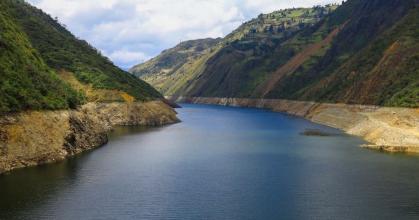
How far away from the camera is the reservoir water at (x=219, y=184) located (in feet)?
188

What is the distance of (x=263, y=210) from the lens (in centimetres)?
5794

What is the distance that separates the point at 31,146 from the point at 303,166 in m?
44.9

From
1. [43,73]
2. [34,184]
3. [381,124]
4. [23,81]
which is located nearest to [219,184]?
[34,184]

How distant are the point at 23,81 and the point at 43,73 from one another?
15.1 metres

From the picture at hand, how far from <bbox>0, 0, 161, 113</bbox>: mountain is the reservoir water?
12.8 m

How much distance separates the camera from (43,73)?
10900 cm

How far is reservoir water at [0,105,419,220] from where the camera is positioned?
5716 centimetres

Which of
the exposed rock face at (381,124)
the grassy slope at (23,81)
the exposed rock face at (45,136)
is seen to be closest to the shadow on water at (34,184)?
the exposed rock face at (45,136)

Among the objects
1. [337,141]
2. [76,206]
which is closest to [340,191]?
[76,206]

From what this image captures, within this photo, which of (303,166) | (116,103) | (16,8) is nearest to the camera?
(303,166)

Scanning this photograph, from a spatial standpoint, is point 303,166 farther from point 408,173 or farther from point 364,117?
point 364,117

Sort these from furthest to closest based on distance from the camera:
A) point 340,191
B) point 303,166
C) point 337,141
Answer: point 337,141 → point 303,166 → point 340,191

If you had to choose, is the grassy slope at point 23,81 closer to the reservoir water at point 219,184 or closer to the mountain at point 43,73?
the mountain at point 43,73

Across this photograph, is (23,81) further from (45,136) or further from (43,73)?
(43,73)
